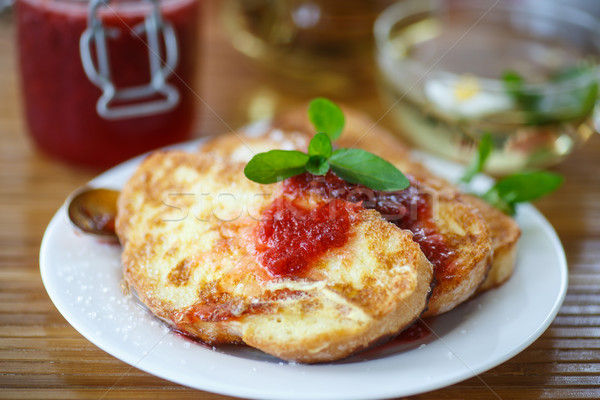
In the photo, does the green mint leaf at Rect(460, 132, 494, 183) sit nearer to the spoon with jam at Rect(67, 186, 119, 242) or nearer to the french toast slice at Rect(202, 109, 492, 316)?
the french toast slice at Rect(202, 109, 492, 316)

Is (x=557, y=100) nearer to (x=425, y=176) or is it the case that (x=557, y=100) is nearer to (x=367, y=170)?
(x=425, y=176)

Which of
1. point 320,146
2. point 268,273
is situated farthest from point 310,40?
point 268,273

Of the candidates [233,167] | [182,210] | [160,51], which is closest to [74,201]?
[182,210]

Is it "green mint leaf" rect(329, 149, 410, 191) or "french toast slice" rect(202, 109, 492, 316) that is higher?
"green mint leaf" rect(329, 149, 410, 191)

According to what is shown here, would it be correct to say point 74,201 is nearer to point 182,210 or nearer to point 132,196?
point 132,196

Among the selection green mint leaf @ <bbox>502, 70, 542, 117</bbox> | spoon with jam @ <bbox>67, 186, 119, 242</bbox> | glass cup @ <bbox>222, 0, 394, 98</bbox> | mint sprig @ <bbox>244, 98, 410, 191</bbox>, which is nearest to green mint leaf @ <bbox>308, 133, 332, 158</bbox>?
mint sprig @ <bbox>244, 98, 410, 191</bbox>

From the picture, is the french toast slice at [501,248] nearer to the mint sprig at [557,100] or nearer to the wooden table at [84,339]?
the wooden table at [84,339]

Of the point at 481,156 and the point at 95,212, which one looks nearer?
the point at 95,212
